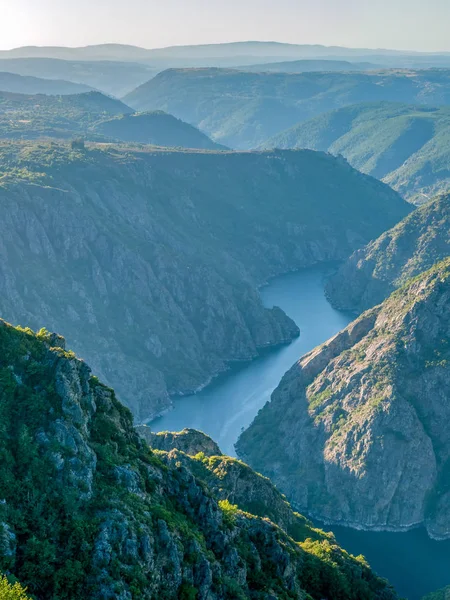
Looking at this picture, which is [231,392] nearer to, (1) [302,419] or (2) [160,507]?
(1) [302,419]

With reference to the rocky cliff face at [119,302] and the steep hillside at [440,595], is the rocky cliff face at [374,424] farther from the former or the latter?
the rocky cliff face at [119,302]

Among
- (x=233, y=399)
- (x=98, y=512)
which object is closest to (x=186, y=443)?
(x=98, y=512)

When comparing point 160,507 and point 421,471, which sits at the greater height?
point 160,507

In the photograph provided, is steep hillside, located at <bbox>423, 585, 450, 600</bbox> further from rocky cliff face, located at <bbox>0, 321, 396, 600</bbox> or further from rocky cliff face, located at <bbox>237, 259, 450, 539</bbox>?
rocky cliff face, located at <bbox>0, 321, 396, 600</bbox>

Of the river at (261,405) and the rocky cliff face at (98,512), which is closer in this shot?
the rocky cliff face at (98,512)

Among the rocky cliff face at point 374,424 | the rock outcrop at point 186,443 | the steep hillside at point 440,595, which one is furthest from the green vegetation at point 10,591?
the rocky cliff face at point 374,424

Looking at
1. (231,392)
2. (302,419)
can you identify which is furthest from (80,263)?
(302,419)

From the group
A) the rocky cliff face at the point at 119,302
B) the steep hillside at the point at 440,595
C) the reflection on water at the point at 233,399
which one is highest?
the rocky cliff face at the point at 119,302
